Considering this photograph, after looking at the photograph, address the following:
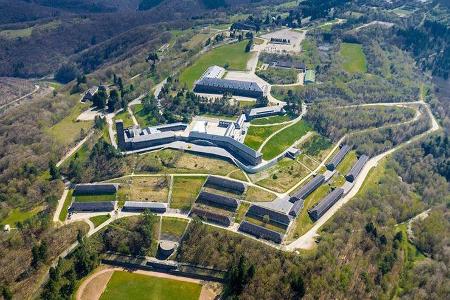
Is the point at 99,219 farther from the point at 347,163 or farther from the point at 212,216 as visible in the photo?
the point at 347,163

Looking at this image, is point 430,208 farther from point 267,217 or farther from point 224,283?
point 224,283

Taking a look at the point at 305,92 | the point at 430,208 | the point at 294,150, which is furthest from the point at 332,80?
the point at 430,208

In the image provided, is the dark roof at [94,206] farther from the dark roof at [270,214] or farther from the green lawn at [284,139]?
the green lawn at [284,139]

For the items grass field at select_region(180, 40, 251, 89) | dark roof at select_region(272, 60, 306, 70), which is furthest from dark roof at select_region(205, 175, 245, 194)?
dark roof at select_region(272, 60, 306, 70)

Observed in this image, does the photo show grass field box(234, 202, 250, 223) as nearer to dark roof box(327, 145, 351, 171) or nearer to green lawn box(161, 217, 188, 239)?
green lawn box(161, 217, 188, 239)

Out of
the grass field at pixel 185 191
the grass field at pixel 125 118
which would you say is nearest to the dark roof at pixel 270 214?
the grass field at pixel 185 191

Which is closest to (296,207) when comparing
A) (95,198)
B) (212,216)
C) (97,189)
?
(212,216)

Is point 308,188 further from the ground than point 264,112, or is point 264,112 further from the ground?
point 264,112
